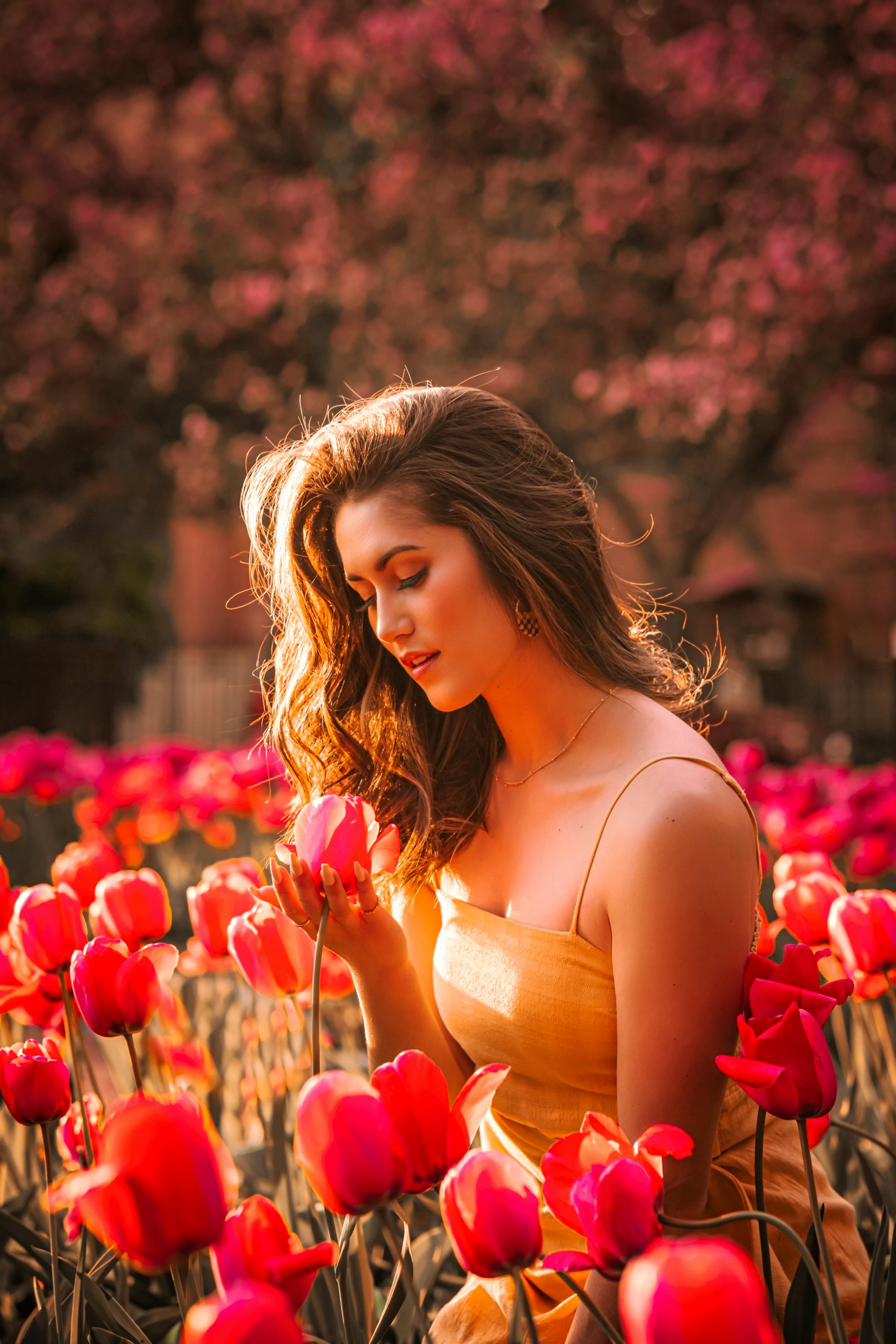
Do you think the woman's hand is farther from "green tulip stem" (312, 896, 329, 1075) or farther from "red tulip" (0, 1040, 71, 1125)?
"red tulip" (0, 1040, 71, 1125)

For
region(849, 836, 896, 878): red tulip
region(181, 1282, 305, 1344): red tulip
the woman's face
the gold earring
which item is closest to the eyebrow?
the woman's face

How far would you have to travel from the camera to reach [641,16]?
37.1 ft

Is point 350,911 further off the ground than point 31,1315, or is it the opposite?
point 350,911

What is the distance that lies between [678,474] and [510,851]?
38.9 ft

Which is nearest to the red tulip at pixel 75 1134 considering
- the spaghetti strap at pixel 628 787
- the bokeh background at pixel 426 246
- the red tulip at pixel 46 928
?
the red tulip at pixel 46 928

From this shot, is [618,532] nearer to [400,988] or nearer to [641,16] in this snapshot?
[641,16]

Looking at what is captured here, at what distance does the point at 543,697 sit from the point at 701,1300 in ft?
3.69

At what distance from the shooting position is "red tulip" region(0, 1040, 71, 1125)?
1184 millimetres

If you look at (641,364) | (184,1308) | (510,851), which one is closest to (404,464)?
(510,851)

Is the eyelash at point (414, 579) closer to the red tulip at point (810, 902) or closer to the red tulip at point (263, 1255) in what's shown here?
the red tulip at point (810, 902)

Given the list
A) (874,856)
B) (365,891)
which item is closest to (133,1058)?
(365,891)

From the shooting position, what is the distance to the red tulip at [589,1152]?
0.87m

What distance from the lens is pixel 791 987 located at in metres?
1.11

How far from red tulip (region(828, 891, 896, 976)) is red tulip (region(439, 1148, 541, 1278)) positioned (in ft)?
3.27
